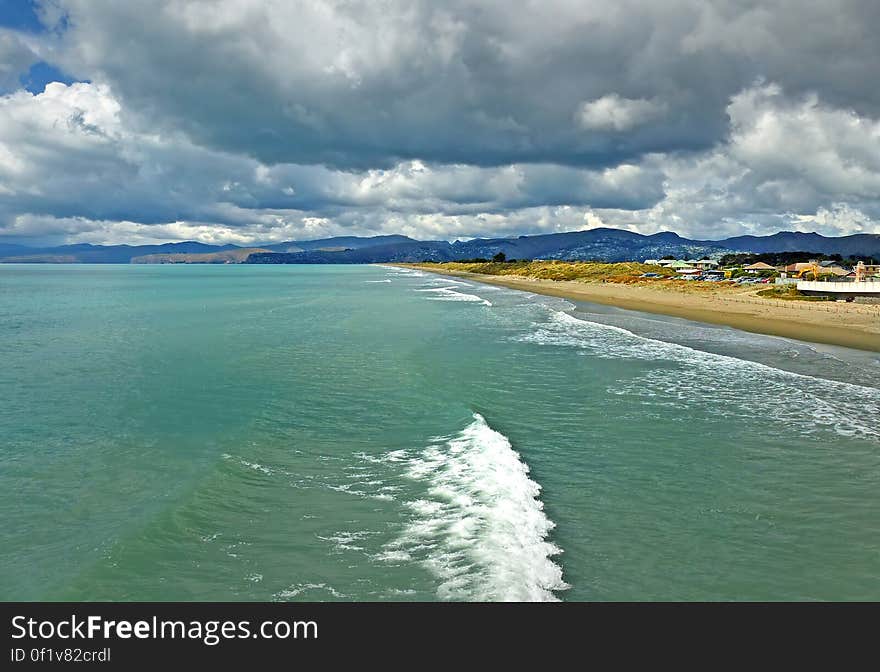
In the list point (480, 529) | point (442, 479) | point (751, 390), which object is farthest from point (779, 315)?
point (480, 529)

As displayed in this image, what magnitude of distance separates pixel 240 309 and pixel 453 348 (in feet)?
130

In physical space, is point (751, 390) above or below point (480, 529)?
above

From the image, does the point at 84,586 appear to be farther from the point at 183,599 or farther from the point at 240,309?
the point at 240,309

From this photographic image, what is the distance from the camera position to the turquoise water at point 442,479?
Answer: 8742mm

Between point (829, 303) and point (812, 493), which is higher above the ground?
point (829, 303)

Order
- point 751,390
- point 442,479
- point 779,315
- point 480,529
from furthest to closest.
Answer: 1. point 779,315
2. point 751,390
3. point 442,479
4. point 480,529

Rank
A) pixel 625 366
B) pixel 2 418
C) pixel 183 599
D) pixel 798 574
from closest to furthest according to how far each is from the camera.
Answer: pixel 183 599, pixel 798 574, pixel 2 418, pixel 625 366

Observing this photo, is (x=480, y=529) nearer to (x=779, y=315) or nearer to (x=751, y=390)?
(x=751, y=390)

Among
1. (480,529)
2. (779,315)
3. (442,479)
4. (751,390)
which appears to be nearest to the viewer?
(480,529)

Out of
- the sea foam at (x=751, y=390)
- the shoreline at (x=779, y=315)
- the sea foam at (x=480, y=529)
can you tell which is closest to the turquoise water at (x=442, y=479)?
the sea foam at (x=480, y=529)

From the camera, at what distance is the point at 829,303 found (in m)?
56.0

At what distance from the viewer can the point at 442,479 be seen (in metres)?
12.8

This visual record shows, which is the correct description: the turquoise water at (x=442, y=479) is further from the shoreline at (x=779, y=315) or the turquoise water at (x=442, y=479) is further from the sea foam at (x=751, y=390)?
the shoreline at (x=779, y=315)
